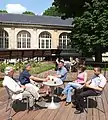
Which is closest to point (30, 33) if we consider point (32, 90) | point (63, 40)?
point (63, 40)

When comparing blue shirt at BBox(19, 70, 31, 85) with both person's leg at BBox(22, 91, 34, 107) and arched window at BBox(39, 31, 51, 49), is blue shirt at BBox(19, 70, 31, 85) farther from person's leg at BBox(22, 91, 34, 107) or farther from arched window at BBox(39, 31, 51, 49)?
arched window at BBox(39, 31, 51, 49)

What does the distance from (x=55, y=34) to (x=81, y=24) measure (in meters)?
18.9

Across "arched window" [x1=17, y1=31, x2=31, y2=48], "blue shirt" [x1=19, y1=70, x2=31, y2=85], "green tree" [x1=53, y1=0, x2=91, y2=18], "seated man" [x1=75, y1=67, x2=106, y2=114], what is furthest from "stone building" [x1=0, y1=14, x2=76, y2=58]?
"seated man" [x1=75, y1=67, x2=106, y2=114]

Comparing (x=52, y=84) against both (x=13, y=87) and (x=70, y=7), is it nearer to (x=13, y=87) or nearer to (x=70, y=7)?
(x=13, y=87)

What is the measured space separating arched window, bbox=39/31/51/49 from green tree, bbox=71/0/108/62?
17902 mm

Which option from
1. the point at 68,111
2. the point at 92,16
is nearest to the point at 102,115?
the point at 68,111

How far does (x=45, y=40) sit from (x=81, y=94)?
33.3 meters

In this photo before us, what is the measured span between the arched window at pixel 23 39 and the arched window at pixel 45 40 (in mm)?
1665

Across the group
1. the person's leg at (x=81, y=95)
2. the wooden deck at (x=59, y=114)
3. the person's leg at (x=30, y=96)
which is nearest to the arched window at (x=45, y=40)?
the wooden deck at (x=59, y=114)

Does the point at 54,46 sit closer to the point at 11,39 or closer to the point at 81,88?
the point at 11,39

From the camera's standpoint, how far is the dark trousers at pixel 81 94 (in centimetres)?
761

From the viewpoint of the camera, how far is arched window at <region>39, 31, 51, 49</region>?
40.3 m

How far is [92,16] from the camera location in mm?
21531

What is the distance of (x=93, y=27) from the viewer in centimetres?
2136
